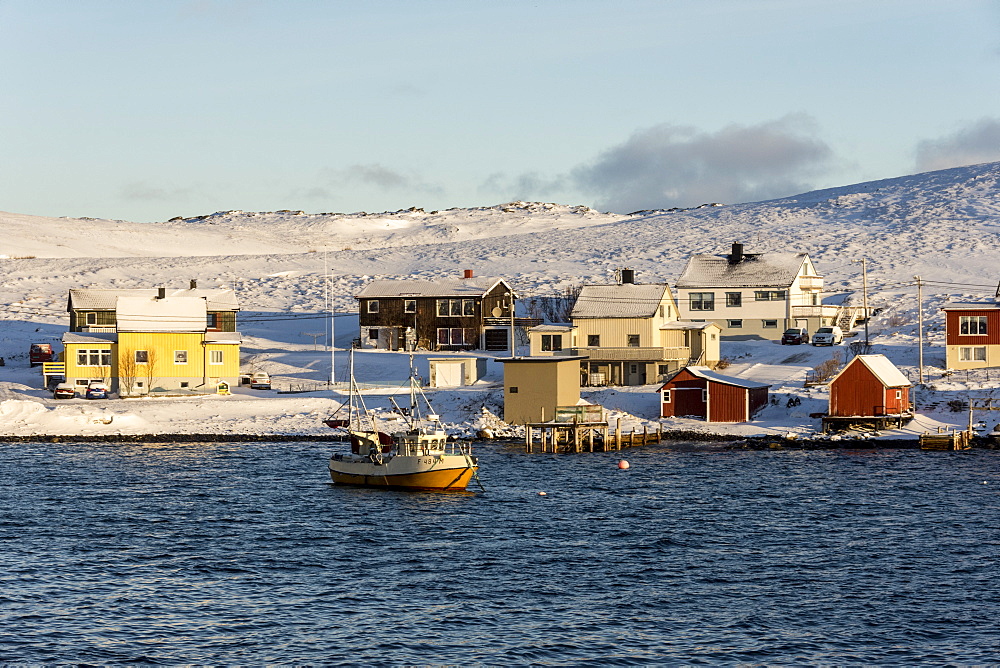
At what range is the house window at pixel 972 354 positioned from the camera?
81375 millimetres

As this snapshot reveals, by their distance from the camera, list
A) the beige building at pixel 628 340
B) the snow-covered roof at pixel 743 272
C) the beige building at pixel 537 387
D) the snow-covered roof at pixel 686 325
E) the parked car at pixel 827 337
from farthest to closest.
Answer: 1. the snow-covered roof at pixel 743 272
2. the parked car at pixel 827 337
3. the snow-covered roof at pixel 686 325
4. the beige building at pixel 628 340
5. the beige building at pixel 537 387

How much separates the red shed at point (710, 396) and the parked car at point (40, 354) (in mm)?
49693

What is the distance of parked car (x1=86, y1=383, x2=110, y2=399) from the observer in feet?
282

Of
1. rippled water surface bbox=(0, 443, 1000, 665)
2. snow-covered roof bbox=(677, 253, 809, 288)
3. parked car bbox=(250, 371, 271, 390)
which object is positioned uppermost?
snow-covered roof bbox=(677, 253, 809, 288)

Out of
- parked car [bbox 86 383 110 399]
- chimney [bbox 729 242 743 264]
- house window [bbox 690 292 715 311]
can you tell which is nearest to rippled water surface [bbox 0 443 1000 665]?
parked car [bbox 86 383 110 399]

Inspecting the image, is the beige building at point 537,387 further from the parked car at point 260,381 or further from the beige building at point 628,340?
the parked car at point 260,381

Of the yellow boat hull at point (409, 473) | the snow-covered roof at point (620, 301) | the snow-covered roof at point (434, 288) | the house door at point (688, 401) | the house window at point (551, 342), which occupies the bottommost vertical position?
the yellow boat hull at point (409, 473)

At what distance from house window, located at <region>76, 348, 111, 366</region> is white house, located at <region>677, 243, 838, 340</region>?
4662 cm

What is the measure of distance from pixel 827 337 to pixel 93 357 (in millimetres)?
53551

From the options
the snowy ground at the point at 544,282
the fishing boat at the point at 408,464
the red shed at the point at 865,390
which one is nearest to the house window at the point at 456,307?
the snowy ground at the point at 544,282

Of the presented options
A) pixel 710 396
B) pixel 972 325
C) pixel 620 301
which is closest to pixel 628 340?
pixel 620 301

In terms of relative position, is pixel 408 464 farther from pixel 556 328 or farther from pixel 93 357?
pixel 93 357

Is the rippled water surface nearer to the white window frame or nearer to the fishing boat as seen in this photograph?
the fishing boat

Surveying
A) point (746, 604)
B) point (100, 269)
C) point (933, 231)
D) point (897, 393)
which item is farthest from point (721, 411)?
point (100, 269)
